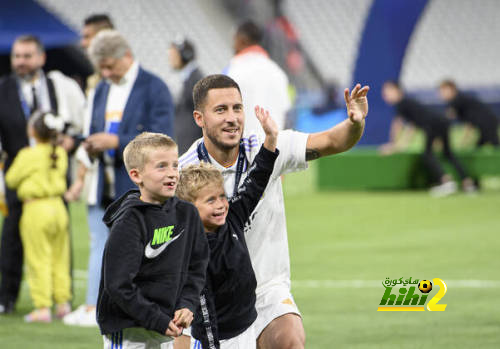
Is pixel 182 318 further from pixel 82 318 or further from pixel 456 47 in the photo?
pixel 456 47

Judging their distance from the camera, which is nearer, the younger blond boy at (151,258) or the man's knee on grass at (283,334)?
the younger blond boy at (151,258)

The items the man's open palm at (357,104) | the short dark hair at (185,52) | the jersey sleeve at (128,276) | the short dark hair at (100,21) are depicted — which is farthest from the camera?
the short dark hair at (185,52)

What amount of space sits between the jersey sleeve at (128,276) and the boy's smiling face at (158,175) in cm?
18

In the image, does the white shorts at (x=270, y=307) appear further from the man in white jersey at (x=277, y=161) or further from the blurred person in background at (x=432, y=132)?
the blurred person in background at (x=432, y=132)

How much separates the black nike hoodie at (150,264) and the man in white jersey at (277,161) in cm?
64

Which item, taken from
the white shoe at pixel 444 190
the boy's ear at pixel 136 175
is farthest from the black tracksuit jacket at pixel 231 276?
the white shoe at pixel 444 190

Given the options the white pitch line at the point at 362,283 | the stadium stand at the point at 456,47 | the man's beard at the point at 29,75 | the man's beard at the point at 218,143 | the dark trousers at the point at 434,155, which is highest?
the stadium stand at the point at 456,47

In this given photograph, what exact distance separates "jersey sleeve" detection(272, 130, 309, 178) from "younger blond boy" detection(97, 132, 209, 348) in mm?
778

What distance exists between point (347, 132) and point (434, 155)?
45.9 feet

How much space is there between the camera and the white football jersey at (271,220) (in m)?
4.80

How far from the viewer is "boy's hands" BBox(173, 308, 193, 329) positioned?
3971mm

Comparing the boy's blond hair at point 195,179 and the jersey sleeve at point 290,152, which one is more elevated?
the jersey sleeve at point 290,152

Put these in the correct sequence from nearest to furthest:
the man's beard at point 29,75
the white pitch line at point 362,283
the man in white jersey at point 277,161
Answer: the man in white jersey at point 277,161, the man's beard at point 29,75, the white pitch line at point 362,283

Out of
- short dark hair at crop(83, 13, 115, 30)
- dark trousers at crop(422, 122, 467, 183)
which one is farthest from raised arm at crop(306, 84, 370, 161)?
dark trousers at crop(422, 122, 467, 183)
